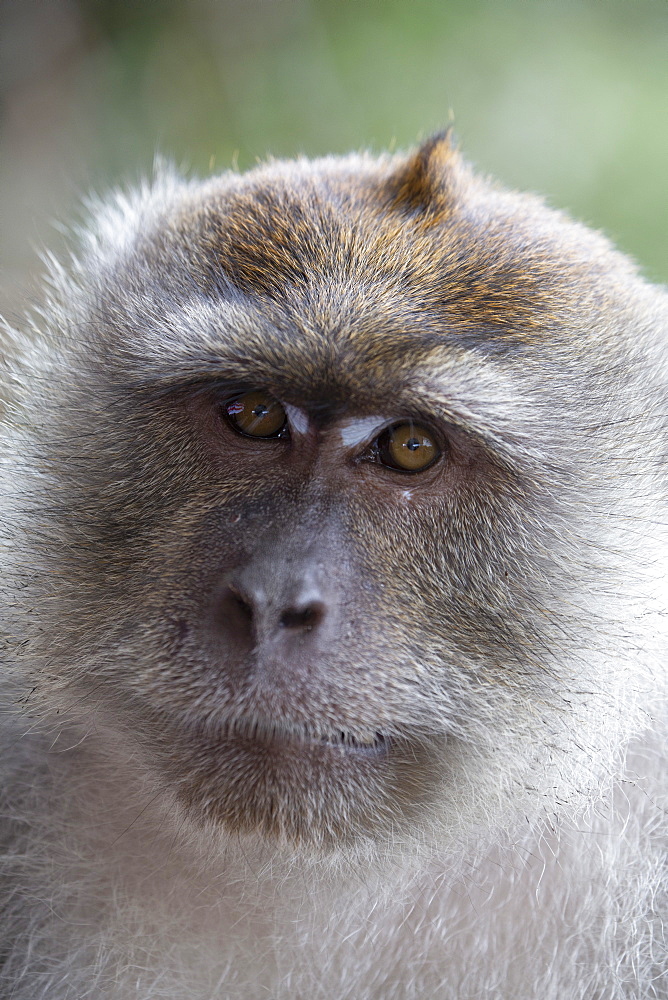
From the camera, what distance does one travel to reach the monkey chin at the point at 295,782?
1.70 metres

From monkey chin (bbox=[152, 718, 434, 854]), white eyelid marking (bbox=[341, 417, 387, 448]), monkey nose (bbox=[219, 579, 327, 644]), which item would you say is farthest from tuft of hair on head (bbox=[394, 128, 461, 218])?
monkey chin (bbox=[152, 718, 434, 854])

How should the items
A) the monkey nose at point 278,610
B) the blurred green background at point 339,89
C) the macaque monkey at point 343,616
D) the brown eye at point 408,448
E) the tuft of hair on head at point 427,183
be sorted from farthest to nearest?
the blurred green background at point 339,89 < the tuft of hair on head at point 427,183 < the brown eye at point 408,448 < the macaque monkey at point 343,616 < the monkey nose at point 278,610

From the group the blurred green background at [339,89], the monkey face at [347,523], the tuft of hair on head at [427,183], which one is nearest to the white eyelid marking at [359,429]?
the monkey face at [347,523]

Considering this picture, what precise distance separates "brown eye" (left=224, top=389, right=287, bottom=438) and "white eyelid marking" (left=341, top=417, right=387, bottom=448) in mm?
132

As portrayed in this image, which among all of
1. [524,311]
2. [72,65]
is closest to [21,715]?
[524,311]

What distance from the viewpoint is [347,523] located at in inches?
71.0

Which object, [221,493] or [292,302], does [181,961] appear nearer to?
[221,493]

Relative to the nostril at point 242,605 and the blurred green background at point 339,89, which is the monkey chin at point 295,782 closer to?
the nostril at point 242,605

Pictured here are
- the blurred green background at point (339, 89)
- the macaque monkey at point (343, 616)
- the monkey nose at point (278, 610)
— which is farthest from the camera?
the blurred green background at point (339, 89)

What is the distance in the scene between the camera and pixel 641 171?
5406 mm

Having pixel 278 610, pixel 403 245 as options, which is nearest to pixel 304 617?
pixel 278 610

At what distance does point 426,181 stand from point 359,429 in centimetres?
67

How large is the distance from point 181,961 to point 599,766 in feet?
3.29

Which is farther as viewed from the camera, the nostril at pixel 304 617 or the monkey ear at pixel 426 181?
the monkey ear at pixel 426 181
